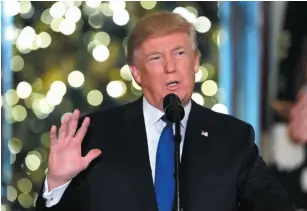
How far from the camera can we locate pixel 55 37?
2.10m

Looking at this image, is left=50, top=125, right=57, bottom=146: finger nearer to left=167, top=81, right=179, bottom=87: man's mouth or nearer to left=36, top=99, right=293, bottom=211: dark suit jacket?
left=36, top=99, right=293, bottom=211: dark suit jacket

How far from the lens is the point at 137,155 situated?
167cm

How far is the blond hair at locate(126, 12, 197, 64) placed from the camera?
1.71 meters

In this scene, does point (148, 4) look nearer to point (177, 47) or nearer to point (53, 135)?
point (177, 47)

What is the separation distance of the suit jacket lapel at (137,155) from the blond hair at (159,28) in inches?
7.9

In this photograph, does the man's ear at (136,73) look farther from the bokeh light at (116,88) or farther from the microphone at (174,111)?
the microphone at (174,111)

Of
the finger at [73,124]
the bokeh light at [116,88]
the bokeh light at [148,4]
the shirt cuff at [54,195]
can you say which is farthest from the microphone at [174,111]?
the bokeh light at [148,4]

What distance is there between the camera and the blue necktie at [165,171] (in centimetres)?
158

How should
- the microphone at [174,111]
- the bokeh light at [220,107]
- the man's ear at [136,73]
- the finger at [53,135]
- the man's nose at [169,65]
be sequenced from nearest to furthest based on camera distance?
the microphone at [174,111]
the finger at [53,135]
the man's nose at [169,65]
the man's ear at [136,73]
the bokeh light at [220,107]

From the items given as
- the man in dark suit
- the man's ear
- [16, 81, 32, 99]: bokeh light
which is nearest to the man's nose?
the man in dark suit

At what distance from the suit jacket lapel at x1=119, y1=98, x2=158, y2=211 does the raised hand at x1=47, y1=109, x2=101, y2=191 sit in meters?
0.15

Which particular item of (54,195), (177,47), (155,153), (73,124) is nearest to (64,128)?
(73,124)

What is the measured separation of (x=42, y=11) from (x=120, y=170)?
2.57 feet

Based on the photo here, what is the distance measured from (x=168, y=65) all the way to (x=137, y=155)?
29cm
